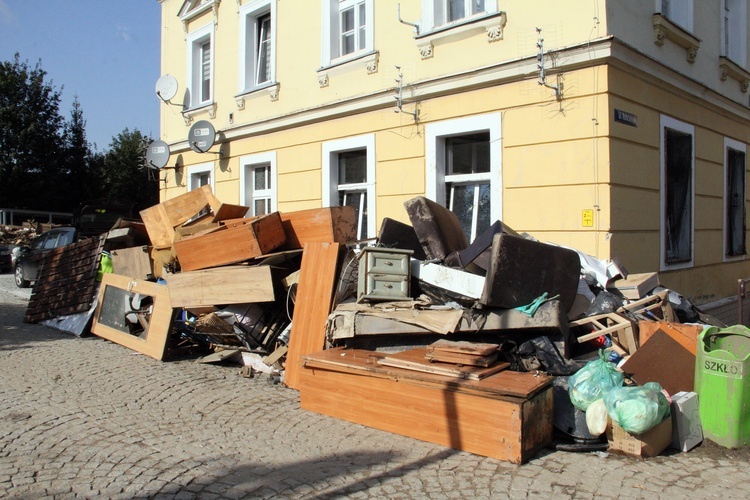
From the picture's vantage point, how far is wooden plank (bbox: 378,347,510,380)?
16.3ft

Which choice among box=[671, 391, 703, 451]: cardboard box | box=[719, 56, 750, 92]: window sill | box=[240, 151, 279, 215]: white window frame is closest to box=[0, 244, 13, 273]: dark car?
box=[240, 151, 279, 215]: white window frame

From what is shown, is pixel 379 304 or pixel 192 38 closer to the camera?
pixel 379 304

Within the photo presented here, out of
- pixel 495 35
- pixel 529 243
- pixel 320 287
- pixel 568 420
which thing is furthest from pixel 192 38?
pixel 568 420

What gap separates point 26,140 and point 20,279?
19.6 meters

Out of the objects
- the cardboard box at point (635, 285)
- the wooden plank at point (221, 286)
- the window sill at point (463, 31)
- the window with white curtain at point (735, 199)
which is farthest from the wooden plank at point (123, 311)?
the window with white curtain at point (735, 199)

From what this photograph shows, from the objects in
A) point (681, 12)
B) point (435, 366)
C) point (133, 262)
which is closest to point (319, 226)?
point (435, 366)

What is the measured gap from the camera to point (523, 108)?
8.03 m

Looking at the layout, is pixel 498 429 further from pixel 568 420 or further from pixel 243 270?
pixel 243 270

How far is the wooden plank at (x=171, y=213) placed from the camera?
9484mm

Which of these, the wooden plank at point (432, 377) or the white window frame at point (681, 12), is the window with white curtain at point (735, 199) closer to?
the white window frame at point (681, 12)

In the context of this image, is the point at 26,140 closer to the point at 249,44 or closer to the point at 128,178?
the point at 128,178

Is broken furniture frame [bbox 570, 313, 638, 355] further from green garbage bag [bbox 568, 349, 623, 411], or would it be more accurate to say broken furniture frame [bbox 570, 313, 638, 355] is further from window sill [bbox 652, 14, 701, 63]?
window sill [bbox 652, 14, 701, 63]

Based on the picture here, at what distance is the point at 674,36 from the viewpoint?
8.64m

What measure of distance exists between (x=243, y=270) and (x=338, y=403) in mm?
2591
